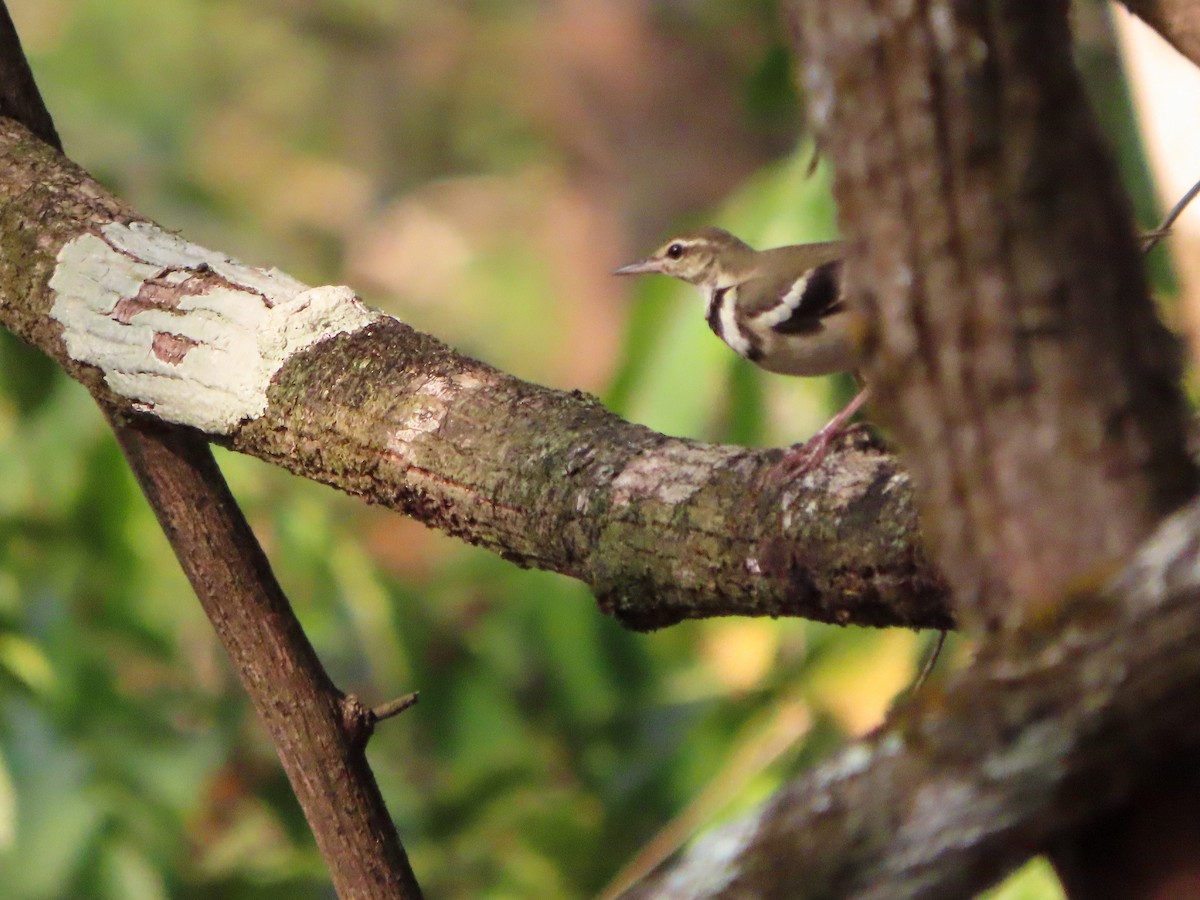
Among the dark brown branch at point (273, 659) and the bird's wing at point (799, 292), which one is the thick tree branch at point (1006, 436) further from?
the bird's wing at point (799, 292)

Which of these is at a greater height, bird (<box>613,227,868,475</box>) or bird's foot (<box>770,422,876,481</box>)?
bird (<box>613,227,868,475</box>)

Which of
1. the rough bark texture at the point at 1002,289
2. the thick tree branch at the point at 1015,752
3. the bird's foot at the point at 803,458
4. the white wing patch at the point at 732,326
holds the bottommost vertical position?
the thick tree branch at the point at 1015,752

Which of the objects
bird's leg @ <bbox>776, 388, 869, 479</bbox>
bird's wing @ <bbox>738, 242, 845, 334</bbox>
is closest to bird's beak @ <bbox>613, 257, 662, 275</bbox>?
bird's wing @ <bbox>738, 242, 845, 334</bbox>

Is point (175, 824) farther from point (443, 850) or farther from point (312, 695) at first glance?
point (312, 695)


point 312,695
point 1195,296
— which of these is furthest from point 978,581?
point 1195,296

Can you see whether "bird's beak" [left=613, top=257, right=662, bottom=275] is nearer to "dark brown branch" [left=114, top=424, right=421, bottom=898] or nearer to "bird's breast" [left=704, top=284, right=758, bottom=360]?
"bird's breast" [left=704, top=284, right=758, bottom=360]

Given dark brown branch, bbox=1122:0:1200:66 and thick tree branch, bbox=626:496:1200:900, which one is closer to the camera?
thick tree branch, bbox=626:496:1200:900

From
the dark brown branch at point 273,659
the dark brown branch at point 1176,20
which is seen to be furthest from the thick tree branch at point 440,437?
the dark brown branch at point 1176,20
